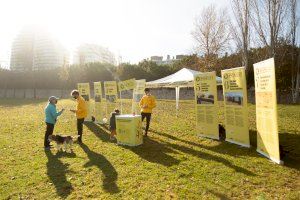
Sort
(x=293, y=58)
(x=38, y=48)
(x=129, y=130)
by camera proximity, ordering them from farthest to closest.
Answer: (x=38, y=48), (x=293, y=58), (x=129, y=130)

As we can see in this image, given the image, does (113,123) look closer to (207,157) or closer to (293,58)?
(207,157)

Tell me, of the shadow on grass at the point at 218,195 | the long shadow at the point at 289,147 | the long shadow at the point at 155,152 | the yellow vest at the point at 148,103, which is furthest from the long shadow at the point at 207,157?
the yellow vest at the point at 148,103

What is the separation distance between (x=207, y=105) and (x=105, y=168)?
5.80 m

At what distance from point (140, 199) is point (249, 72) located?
34275mm

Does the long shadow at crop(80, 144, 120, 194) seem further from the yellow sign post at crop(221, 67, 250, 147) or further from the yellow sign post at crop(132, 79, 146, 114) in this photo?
the yellow sign post at crop(132, 79, 146, 114)

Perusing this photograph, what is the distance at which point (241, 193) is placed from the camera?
23.1 ft

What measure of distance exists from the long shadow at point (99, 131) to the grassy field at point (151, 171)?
592 mm

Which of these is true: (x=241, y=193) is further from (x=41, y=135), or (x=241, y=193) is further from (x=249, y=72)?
(x=249, y=72)

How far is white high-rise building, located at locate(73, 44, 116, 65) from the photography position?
87.1 meters

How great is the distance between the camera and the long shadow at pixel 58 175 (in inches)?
299

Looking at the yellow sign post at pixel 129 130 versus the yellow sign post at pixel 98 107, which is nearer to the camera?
the yellow sign post at pixel 129 130

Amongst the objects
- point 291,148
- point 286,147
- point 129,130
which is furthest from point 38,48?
point 291,148

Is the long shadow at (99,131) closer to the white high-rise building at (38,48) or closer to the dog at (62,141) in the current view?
the dog at (62,141)

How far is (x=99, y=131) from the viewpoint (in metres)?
16.3
